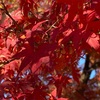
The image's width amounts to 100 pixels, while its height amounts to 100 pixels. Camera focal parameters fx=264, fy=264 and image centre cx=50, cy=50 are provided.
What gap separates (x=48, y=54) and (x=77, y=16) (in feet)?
0.58

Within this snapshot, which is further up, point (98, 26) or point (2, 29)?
point (2, 29)

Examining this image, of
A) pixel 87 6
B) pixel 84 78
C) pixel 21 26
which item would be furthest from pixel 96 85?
pixel 87 6

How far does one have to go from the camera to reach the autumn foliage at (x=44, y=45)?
3.19ft

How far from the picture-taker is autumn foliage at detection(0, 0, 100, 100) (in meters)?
0.97

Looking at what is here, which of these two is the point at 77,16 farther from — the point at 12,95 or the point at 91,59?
the point at 91,59

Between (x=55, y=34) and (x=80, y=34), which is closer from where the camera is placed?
(x=80, y=34)

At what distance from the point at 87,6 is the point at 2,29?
681 mm

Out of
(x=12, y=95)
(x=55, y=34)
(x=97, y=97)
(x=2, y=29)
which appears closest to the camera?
(x=55, y=34)

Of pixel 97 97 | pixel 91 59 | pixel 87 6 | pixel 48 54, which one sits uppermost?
pixel 91 59

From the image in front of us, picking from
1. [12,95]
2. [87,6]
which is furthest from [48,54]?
[12,95]

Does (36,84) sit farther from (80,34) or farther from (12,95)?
(80,34)

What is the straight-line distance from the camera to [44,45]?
1.01 meters

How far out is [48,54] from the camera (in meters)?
0.98

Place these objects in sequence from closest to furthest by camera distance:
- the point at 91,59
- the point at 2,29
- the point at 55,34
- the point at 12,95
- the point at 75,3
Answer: the point at 75,3
the point at 55,34
the point at 12,95
the point at 2,29
the point at 91,59
